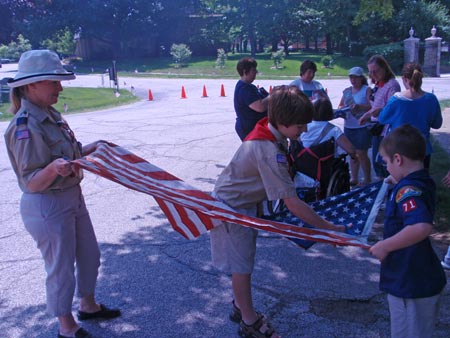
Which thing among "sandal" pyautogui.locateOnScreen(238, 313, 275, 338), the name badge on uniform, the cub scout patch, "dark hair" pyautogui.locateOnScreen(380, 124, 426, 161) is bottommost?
"sandal" pyautogui.locateOnScreen(238, 313, 275, 338)

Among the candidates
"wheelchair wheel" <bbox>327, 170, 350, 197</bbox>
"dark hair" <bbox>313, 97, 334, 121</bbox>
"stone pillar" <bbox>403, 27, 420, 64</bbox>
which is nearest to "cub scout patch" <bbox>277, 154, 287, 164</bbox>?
"wheelchair wheel" <bbox>327, 170, 350, 197</bbox>

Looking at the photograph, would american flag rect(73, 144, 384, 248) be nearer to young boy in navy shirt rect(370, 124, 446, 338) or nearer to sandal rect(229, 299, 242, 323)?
young boy in navy shirt rect(370, 124, 446, 338)

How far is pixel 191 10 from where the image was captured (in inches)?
2109

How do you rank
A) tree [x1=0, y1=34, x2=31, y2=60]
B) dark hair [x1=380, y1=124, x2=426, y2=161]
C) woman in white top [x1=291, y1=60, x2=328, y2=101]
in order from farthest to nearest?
tree [x1=0, y1=34, x2=31, y2=60], woman in white top [x1=291, y1=60, x2=328, y2=101], dark hair [x1=380, y1=124, x2=426, y2=161]

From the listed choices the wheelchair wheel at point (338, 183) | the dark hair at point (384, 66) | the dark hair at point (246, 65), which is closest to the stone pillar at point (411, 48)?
the dark hair at point (384, 66)

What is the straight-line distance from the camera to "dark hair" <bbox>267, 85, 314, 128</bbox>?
295 centimetres

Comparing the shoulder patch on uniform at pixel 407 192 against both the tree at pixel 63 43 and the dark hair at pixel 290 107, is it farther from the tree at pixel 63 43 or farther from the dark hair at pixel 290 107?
the tree at pixel 63 43

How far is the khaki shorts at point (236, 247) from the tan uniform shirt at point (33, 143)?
107 centimetres

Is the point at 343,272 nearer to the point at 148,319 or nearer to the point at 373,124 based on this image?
the point at 148,319

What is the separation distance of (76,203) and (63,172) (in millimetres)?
481

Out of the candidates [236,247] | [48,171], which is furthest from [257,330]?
[48,171]

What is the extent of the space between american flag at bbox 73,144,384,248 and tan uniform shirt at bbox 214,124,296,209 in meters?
0.12

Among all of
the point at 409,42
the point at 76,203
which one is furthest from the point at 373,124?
the point at 409,42

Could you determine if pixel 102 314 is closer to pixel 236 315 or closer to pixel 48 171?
pixel 236 315
